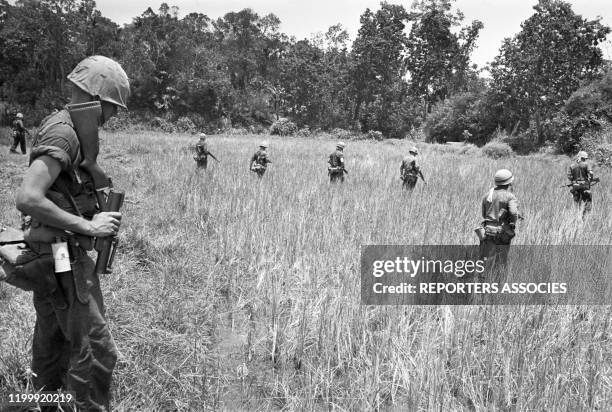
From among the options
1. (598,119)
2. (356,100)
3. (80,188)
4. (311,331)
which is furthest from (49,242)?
(356,100)

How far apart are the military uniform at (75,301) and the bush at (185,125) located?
1308 inches

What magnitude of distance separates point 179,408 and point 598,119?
22129 mm

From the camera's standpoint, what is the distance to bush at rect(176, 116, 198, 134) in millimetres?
33481

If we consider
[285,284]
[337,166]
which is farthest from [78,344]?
[337,166]

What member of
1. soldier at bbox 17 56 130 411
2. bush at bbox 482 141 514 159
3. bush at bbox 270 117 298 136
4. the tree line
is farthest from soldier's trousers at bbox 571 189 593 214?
bush at bbox 270 117 298 136

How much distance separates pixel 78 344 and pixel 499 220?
12.0 feet

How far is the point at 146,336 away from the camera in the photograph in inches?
109

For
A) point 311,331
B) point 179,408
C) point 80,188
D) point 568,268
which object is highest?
point 80,188

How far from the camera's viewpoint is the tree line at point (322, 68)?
23.1 metres

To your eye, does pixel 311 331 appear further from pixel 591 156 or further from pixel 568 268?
pixel 591 156

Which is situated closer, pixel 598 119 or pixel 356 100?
pixel 598 119

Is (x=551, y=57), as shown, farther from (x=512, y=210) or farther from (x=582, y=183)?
(x=512, y=210)

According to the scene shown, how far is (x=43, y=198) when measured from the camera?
159cm

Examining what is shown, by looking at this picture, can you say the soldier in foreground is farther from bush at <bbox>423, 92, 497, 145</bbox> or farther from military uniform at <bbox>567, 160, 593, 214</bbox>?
bush at <bbox>423, 92, 497, 145</bbox>
